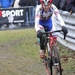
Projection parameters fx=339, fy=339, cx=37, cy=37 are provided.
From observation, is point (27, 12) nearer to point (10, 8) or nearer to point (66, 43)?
point (10, 8)

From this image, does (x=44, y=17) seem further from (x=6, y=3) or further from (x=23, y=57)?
(x=6, y=3)

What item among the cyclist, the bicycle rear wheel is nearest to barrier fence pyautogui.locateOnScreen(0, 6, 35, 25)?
the cyclist

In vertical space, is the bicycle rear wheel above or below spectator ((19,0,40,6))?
above

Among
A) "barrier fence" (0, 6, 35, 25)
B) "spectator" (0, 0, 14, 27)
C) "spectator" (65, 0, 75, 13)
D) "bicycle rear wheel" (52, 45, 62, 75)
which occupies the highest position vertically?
"spectator" (65, 0, 75, 13)

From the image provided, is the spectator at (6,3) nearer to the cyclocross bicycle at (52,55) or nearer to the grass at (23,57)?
the grass at (23,57)

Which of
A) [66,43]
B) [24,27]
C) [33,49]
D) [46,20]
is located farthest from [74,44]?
[24,27]

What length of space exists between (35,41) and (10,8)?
6.95 meters

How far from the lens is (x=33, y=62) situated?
10773 millimetres

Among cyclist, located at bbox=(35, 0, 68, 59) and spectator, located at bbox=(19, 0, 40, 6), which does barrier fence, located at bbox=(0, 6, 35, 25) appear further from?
cyclist, located at bbox=(35, 0, 68, 59)

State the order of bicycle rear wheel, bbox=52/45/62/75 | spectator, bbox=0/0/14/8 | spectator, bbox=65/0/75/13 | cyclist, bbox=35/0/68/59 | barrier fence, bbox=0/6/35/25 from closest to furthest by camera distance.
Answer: bicycle rear wheel, bbox=52/45/62/75 → cyclist, bbox=35/0/68/59 → spectator, bbox=65/0/75/13 → barrier fence, bbox=0/6/35/25 → spectator, bbox=0/0/14/8

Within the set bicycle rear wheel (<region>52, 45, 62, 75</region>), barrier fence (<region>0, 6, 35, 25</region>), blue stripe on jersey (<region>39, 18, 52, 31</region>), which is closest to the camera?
bicycle rear wheel (<region>52, 45, 62, 75</region>)

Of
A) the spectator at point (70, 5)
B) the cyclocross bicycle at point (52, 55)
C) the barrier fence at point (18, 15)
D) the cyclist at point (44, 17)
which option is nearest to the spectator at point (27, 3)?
the barrier fence at point (18, 15)

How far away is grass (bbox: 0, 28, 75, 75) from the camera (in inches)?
379

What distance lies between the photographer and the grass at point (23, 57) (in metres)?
9.63
